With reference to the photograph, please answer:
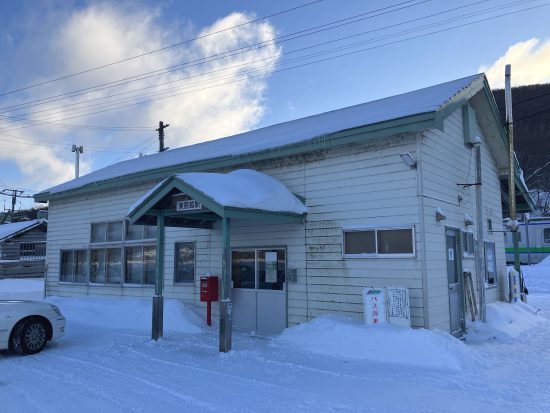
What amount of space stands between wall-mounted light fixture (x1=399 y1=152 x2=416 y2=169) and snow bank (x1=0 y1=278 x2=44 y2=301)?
15.1 meters

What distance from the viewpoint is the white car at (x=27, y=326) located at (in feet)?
28.5

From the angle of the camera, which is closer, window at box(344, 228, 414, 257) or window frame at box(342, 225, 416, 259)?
window frame at box(342, 225, 416, 259)

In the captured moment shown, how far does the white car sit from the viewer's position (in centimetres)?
868

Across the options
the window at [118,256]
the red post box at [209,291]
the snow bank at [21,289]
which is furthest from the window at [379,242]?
the snow bank at [21,289]

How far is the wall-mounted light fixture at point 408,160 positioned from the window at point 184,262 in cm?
646

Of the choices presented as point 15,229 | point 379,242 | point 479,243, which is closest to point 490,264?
point 479,243

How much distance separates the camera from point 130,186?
587 inches

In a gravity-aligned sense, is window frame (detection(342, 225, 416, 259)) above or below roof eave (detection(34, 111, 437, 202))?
below

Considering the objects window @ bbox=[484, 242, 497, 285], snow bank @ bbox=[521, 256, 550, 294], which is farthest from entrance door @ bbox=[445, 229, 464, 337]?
snow bank @ bbox=[521, 256, 550, 294]

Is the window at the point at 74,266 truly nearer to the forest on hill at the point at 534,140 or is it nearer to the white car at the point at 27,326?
the white car at the point at 27,326

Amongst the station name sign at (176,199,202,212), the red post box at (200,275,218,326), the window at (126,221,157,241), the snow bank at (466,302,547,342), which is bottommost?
the snow bank at (466,302,547,342)

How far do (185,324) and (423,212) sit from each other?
6301mm

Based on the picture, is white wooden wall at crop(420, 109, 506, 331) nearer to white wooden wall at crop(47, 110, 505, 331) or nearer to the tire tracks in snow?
white wooden wall at crop(47, 110, 505, 331)

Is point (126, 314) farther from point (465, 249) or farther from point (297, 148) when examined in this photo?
point (465, 249)
